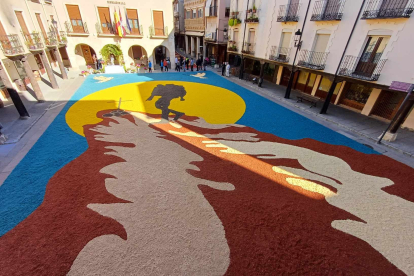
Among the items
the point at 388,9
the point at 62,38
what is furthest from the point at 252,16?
the point at 62,38

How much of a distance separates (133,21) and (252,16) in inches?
634

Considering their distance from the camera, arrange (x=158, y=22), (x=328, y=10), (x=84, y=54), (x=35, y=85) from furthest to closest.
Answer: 1. (x=84, y=54)
2. (x=158, y=22)
3. (x=35, y=85)
4. (x=328, y=10)

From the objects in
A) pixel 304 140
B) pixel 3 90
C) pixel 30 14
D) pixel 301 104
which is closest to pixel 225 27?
pixel 301 104

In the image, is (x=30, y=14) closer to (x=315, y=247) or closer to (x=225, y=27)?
(x=225, y=27)

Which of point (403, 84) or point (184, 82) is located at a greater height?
point (403, 84)

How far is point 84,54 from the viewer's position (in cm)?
3006

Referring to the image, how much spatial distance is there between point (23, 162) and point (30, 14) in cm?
1755

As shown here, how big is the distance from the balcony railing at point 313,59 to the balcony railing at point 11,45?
873 inches

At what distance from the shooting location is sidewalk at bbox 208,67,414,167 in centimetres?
1097

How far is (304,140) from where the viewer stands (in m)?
11.6

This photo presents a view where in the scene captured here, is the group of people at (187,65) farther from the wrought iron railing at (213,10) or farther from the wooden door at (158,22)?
the wrought iron railing at (213,10)

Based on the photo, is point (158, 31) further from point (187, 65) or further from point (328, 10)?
point (328, 10)

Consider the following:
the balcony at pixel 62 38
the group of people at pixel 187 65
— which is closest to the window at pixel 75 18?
the balcony at pixel 62 38

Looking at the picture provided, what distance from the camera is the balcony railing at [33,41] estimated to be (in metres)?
16.0
